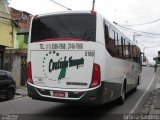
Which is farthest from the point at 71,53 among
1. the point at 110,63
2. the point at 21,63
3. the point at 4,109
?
the point at 21,63

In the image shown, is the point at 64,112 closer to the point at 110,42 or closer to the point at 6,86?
the point at 110,42

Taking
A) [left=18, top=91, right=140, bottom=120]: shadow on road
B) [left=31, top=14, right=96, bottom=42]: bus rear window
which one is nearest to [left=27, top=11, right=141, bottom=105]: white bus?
[left=31, top=14, right=96, bottom=42]: bus rear window

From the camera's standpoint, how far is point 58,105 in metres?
13.8

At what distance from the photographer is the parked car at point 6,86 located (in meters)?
17.0

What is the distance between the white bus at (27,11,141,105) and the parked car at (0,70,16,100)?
6.27 m

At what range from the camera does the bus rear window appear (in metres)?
10.5

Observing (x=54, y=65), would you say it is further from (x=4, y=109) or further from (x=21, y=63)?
(x=21, y=63)

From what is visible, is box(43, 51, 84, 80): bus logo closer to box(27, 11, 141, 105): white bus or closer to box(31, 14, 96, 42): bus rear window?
box(27, 11, 141, 105): white bus

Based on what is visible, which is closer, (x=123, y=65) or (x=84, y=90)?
(x=84, y=90)

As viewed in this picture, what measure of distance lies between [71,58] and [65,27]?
1.02 m

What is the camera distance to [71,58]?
1052 centimetres

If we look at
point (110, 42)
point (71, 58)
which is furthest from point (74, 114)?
point (110, 42)

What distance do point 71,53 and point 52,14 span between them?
1.53 m

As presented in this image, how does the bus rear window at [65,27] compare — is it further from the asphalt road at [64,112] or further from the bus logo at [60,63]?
the asphalt road at [64,112]
